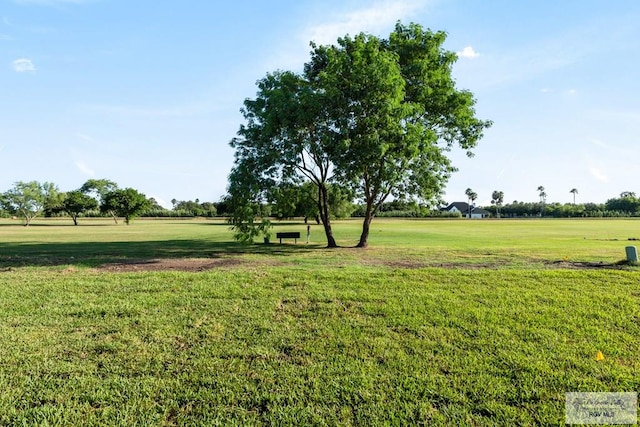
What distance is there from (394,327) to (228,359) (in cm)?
287

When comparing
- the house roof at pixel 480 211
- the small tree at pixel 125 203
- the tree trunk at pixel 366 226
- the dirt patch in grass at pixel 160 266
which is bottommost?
the dirt patch in grass at pixel 160 266

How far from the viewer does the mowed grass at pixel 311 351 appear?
12.8 ft

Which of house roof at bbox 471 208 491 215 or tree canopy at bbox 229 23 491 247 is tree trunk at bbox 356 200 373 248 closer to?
tree canopy at bbox 229 23 491 247

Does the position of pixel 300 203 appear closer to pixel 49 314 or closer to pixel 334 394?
pixel 49 314

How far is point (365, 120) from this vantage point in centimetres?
1920

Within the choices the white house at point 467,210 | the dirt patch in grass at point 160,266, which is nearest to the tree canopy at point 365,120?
the dirt patch in grass at point 160,266

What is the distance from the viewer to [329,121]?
70.3 feet

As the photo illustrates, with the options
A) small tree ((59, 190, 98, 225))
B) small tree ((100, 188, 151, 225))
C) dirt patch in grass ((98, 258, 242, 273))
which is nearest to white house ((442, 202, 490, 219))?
small tree ((100, 188, 151, 225))

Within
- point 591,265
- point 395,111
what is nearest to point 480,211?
point 395,111

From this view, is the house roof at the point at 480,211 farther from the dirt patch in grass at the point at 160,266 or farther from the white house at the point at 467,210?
the dirt patch in grass at the point at 160,266

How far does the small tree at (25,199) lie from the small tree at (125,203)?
791 inches

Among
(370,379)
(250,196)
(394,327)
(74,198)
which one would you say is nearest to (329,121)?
(250,196)

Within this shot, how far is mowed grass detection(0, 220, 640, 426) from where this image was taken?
3898mm

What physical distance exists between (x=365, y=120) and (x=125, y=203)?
7084cm
